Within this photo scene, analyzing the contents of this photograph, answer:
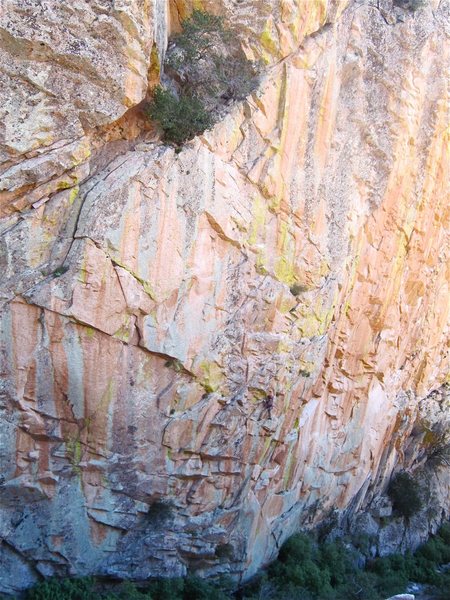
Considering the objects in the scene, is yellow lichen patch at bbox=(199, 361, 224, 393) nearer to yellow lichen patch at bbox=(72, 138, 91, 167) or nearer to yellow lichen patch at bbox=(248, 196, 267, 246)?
yellow lichen patch at bbox=(248, 196, 267, 246)

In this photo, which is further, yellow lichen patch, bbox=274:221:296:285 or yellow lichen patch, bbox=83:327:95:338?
yellow lichen patch, bbox=274:221:296:285

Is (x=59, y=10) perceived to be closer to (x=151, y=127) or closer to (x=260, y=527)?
(x=151, y=127)

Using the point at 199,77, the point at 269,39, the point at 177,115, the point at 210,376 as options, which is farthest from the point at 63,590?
the point at 269,39

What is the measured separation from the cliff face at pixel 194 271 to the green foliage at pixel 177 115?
265 mm

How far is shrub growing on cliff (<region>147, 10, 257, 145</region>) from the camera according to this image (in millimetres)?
9531

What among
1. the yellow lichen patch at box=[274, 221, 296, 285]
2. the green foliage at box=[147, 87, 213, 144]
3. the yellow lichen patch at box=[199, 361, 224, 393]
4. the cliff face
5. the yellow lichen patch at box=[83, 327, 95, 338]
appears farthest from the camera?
the yellow lichen patch at box=[274, 221, 296, 285]

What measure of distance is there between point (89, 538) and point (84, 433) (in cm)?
194

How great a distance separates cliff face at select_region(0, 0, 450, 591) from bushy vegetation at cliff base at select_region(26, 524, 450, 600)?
335mm

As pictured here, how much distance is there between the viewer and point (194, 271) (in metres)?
9.93

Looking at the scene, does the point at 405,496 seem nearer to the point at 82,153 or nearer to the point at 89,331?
the point at 89,331

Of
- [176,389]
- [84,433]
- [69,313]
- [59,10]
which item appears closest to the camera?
[59,10]

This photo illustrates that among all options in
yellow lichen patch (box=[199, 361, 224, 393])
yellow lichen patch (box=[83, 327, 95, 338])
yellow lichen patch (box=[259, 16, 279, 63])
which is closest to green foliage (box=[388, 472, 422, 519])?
yellow lichen patch (box=[199, 361, 224, 393])

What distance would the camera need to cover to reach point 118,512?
33.1ft

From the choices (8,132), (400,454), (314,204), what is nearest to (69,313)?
(8,132)
